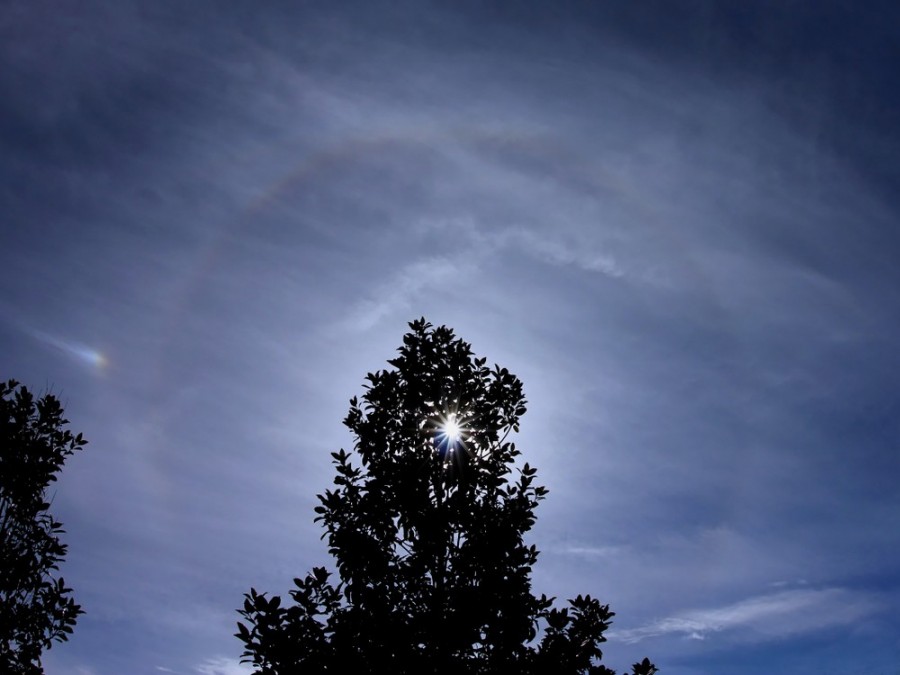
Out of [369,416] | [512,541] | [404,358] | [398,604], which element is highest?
[404,358]

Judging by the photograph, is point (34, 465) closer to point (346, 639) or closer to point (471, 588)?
point (346, 639)

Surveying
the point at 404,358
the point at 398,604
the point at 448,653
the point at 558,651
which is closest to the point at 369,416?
the point at 404,358

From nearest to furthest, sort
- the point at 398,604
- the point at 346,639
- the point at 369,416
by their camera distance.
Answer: the point at 346,639
the point at 398,604
the point at 369,416

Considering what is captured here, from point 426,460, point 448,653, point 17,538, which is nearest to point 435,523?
point 426,460

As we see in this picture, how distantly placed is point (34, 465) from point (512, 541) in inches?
471

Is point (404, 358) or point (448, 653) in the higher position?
point (404, 358)

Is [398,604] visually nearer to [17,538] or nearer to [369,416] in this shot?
[369,416]

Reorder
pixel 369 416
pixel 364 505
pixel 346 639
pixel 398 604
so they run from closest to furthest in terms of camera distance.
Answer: pixel 346 639 < pixel 398 604 < pixel 364 505 < pixel 369 416

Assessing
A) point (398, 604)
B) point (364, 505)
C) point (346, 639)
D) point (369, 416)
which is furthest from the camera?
point (369, 416)

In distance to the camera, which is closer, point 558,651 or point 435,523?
point 558,651

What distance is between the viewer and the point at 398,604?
12422 mm

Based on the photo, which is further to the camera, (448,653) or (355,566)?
(355,566)

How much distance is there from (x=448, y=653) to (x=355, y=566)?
2.52m

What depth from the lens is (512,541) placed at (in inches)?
512
